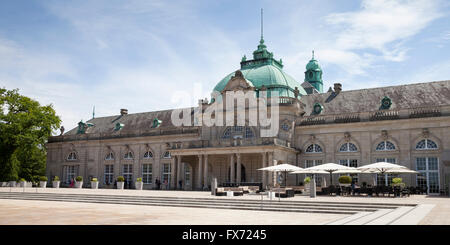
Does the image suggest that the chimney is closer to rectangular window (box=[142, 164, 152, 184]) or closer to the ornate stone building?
the ornate stone building

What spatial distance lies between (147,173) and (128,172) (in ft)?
10.2

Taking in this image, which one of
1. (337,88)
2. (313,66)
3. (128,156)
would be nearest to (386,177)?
(337,88)

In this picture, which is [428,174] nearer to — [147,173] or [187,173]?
[187,173]

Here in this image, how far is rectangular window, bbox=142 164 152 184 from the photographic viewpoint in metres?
49.2

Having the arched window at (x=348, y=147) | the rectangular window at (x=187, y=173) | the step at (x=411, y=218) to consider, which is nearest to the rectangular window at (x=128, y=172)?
the rectangular window at (x=187, y=173)

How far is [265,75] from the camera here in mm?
46250

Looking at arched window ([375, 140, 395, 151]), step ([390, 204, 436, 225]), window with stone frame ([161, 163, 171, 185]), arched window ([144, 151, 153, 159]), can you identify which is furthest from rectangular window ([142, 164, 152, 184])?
step ([390, 204, 436, 225])

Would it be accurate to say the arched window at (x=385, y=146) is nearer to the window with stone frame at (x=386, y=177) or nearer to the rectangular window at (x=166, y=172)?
the window with stone frame at (x=386, y=177)

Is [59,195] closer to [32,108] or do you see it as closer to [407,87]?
[32,108]

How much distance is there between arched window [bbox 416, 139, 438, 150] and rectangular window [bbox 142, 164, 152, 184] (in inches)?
1198

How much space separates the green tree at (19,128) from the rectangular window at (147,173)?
39.7 feet

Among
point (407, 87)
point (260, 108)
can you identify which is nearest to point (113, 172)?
point (260, 108)
